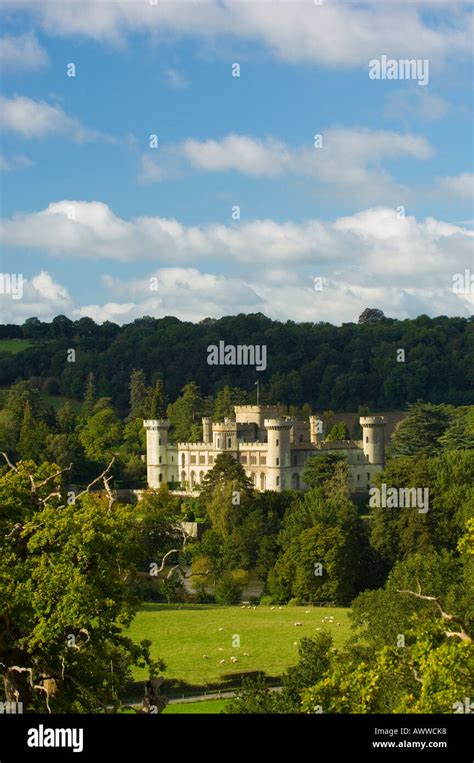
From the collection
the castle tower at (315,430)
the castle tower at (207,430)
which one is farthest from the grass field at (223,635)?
the castle tower at (207,430)

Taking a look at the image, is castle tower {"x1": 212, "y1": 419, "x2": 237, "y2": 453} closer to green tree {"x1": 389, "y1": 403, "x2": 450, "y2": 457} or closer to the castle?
the castle

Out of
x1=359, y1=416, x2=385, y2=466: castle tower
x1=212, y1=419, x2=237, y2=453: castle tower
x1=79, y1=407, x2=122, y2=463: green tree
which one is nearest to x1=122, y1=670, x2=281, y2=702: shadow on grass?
x1=212, y1=419, x2=237, y2=453: castle tower

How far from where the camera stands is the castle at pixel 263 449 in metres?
65.7

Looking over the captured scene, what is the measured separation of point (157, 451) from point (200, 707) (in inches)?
1636

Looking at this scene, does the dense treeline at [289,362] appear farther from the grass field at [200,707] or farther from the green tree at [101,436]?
the grass field at [200,707]

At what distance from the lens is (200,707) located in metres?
29.3

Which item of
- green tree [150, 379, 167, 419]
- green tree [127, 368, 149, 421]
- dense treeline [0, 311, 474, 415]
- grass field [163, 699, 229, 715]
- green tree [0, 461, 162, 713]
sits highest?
dense treeline [0, 311, 474, 415]

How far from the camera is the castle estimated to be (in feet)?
216

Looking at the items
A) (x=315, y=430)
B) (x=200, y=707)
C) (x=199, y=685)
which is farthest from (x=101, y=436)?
(x=200, y=707)

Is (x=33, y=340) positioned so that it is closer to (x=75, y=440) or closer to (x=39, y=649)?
(x=75, y=440)

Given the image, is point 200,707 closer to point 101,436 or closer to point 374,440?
point 374,440

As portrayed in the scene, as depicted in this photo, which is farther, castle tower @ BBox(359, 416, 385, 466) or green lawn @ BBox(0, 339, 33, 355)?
green lawn @ BBox(0, 339, 33, 355)

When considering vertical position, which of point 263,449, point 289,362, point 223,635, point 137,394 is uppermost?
point 289,362

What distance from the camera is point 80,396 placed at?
106438 mm
